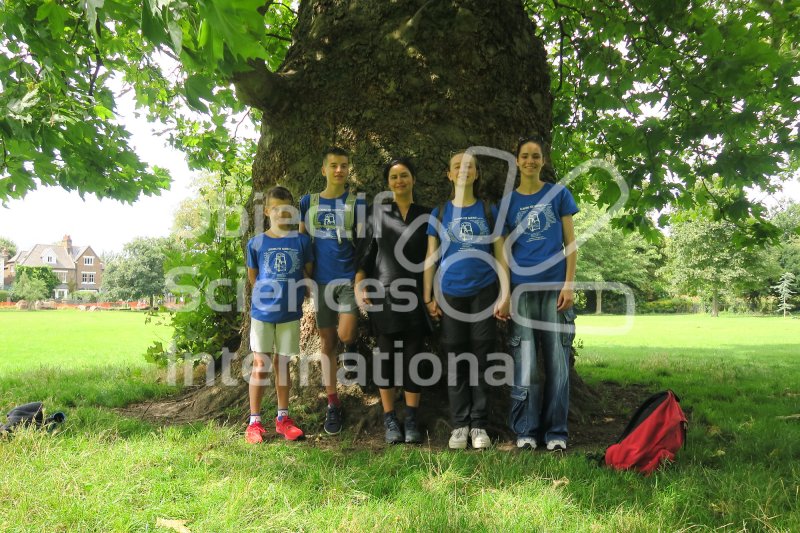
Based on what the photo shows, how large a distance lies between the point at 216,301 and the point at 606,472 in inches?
185

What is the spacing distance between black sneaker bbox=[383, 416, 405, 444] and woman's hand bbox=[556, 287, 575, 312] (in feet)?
4.73

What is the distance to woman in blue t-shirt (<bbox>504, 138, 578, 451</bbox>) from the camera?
145 inches

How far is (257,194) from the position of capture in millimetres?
5109

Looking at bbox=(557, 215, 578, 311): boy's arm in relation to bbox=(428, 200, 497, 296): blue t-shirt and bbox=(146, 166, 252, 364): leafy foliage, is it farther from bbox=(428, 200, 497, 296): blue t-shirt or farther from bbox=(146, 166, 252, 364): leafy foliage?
bbox=(146, 166, 252, 364): leafy foliage

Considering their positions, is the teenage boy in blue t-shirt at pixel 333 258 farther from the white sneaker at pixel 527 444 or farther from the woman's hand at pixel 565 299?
the woman's hand at pixel 565 299

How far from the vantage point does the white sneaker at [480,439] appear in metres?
3.56

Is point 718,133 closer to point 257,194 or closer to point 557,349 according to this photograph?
point 557,349

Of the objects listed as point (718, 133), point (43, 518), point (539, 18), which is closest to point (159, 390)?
point (43, 518)

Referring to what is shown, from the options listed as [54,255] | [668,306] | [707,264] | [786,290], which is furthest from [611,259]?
[54,255]

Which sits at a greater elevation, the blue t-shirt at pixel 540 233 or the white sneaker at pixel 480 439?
the blue t-shirt at pixel 540 233

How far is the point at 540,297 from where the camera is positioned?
12.1 ft

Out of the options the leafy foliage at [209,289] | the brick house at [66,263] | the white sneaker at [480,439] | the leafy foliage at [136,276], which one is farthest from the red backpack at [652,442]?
the brick house at [66,263]

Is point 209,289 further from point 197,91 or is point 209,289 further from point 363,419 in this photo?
point 363,419

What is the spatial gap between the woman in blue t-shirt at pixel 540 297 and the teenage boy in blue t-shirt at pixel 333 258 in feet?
4.05
